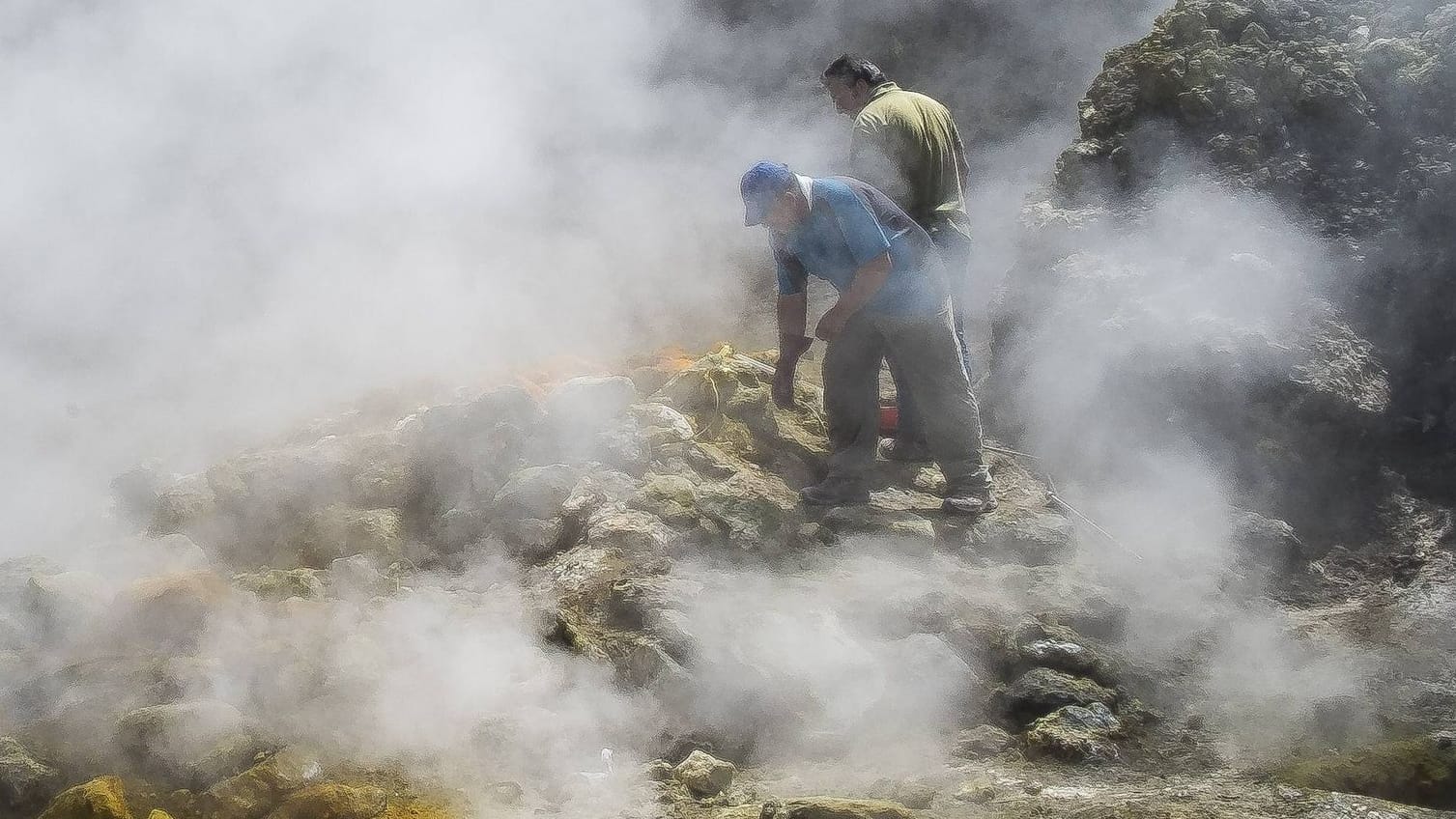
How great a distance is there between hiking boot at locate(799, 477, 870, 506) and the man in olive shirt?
334 millimetres

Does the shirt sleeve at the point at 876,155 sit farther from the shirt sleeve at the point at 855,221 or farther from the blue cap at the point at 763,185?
the blue cap at the point at 763,185

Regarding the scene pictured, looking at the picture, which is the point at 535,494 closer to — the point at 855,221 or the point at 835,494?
the point at 835,494

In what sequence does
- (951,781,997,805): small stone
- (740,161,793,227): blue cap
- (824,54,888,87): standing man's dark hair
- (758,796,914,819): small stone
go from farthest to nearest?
1. (824,54,888,87): standing man's dark hair
2. (740,161,793,227): blue cap
3. (951,781,997,805): small stone
4. (758,796,914,819): small stone

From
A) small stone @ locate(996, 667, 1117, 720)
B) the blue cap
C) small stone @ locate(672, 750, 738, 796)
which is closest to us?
Answer: small stone @ locate(672, 750, 738, 796)

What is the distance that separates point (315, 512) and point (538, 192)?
144 inches

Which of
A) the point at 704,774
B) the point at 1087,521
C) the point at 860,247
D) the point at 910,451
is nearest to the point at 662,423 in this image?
the point at 910,451

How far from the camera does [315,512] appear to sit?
12.4 feet

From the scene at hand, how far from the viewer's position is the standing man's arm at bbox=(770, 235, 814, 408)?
369 centimetres

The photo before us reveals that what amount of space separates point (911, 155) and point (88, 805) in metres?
3.06

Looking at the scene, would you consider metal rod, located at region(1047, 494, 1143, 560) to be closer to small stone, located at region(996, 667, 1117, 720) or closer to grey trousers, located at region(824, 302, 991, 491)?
grey trousers, located at region(824, 302, 991, 491)

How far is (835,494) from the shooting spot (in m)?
3.83

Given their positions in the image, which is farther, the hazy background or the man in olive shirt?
the hazy background

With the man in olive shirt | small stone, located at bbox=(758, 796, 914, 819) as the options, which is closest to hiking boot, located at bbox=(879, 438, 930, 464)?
the man in olive shirt

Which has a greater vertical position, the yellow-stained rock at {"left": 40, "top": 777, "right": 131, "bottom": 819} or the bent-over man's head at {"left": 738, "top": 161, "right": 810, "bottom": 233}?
the bent-over man's head at {"left": 738, "top": 161, "right": 810, "bottom": 233}
